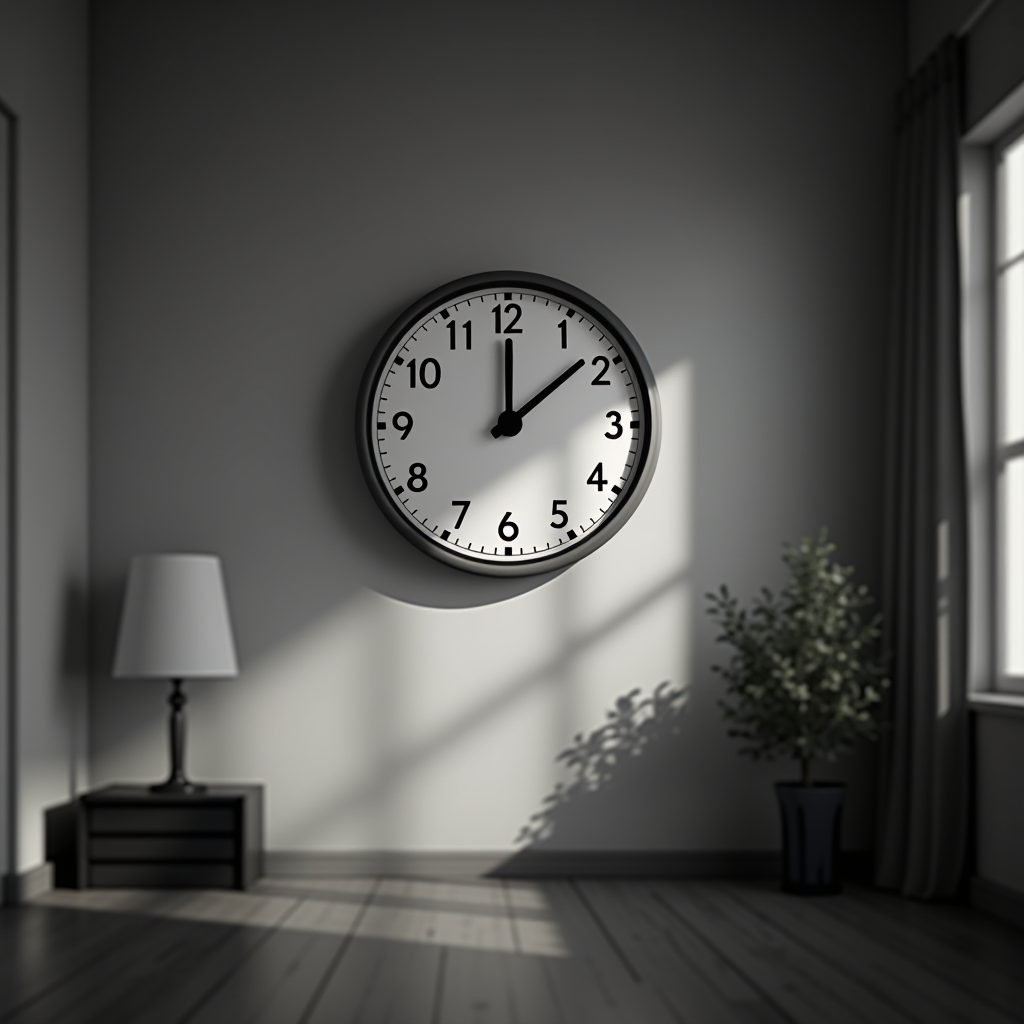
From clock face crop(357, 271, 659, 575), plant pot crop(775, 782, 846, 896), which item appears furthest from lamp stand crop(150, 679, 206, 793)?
plant pot crop(775, 782, 846, 896)

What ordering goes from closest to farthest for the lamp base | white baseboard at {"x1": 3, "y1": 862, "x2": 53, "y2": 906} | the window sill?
the window sill, white baseboard at {"x1": 3, "y1": 862, "x2": 53, "y2": 906}, the lamp base

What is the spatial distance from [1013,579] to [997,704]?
0.39 metres

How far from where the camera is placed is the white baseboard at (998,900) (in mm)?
3162

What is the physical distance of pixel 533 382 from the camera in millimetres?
3791

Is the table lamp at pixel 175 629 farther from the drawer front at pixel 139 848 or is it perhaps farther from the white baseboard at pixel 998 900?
the white baseboard at pixel 998 900

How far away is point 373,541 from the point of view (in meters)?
3.81

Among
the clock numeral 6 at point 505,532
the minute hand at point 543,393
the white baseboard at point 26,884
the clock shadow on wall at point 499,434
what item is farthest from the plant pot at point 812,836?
the white baseboard at point 26,884

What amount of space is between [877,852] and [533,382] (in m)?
1.64

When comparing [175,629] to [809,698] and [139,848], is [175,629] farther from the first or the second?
[809,698]

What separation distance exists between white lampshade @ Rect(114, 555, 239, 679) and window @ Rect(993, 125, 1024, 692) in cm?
208

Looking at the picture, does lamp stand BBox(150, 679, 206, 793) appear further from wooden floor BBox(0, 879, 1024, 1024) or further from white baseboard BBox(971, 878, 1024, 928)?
white baseboard BBox(971, 878, 1024, 928)

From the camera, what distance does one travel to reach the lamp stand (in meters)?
3.61

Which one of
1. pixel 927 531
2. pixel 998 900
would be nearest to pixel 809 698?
pixel 927 531

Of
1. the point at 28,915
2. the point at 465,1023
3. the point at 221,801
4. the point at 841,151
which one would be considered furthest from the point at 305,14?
the point at 465,1023
